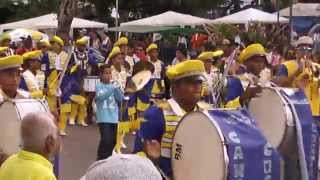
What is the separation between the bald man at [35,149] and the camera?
408 centimetres

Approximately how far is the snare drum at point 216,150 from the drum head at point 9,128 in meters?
1.47

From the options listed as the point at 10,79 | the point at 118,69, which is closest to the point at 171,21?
the point at 118,69

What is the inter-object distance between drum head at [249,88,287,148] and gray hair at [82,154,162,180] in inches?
176

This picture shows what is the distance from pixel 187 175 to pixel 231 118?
18.9 inches

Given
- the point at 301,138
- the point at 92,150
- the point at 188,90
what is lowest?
the point at 92,150

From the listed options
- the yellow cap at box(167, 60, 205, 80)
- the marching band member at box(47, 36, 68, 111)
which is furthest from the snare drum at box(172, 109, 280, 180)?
the marching band member at box(47, 36, 68, 111)

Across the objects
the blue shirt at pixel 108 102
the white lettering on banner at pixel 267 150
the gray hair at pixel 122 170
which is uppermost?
the gray hair at pixel 122 170

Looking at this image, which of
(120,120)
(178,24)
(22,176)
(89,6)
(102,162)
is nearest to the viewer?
(102,162)

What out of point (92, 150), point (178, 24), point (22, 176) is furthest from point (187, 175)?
point (178, 24)

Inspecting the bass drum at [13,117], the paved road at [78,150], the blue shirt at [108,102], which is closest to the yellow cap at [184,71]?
the bass drum at [13,117]

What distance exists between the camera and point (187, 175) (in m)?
5.57

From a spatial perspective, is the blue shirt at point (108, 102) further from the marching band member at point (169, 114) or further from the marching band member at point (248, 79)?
the marching band member at point (169, 114)

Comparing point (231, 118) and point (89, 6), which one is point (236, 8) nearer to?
point (89, 6)

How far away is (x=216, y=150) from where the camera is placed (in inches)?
217
